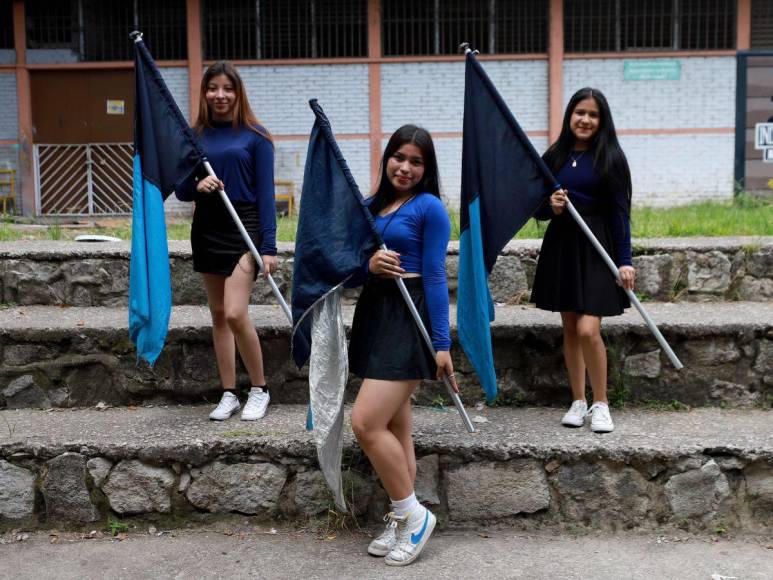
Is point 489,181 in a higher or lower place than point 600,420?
higher

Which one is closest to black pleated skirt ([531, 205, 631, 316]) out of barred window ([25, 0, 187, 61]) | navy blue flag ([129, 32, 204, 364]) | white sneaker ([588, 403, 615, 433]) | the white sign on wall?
white sneaker ([588, 403, 615, 433])

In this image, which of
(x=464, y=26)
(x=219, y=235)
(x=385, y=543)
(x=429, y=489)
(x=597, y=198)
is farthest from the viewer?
(x=464, y=26)

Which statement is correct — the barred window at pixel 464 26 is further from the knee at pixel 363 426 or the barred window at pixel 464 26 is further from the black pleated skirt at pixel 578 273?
the knee at pixel 363 426

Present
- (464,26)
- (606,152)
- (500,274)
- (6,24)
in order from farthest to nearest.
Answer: (6,24)
(464,26)
(500,274)
(606,152)

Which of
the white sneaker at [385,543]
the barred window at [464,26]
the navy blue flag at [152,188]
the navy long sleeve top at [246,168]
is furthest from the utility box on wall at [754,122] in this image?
the white sneaker at [385,543]

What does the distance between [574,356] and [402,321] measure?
1.15 m

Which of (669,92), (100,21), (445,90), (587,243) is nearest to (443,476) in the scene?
(587,243)

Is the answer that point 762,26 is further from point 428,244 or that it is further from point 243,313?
point 428,244

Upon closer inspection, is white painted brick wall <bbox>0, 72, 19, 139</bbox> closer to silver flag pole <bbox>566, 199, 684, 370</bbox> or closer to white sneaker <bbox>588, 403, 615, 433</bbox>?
silver flag pole <bbox>566, 199, 684, 370</bbox>

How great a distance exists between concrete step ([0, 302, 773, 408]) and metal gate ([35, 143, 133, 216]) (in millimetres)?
8400

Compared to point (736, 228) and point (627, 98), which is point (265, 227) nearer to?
point (736, 228)

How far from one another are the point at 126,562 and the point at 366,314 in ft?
4.56

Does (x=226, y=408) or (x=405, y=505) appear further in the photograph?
(x=226, y=408)

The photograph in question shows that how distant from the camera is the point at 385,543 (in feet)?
11.3
